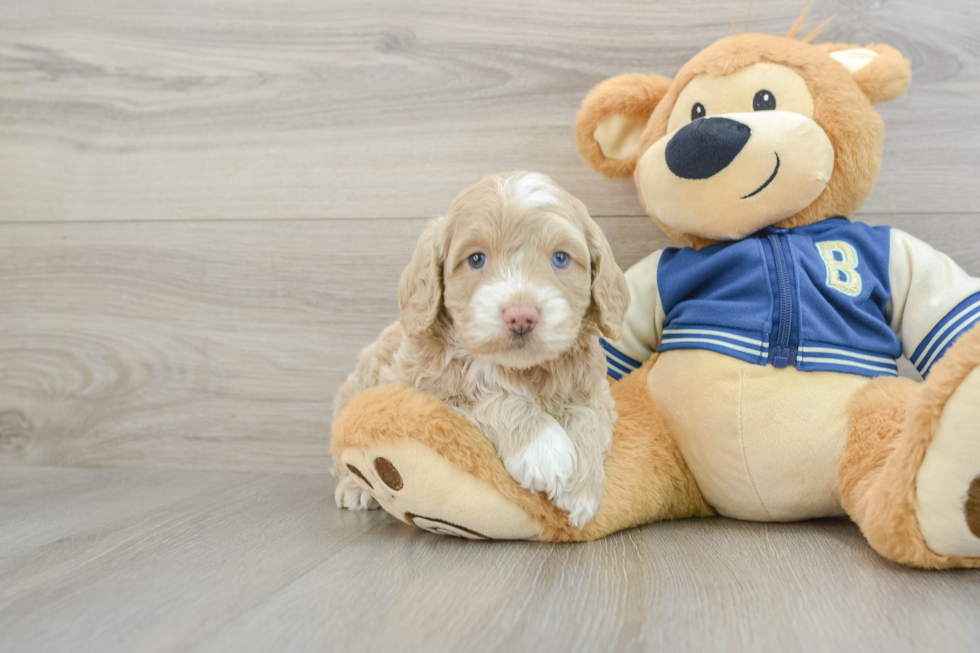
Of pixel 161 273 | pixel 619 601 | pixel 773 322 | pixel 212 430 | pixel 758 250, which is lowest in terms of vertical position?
pixel 212 430

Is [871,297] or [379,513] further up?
[871,297]

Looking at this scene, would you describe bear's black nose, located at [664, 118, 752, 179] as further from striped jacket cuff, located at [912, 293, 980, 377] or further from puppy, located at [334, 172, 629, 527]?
striped jacket cuff, located at [912, 293, 980, 377]

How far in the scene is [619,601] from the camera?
0.90 metres

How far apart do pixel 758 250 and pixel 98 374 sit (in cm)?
169

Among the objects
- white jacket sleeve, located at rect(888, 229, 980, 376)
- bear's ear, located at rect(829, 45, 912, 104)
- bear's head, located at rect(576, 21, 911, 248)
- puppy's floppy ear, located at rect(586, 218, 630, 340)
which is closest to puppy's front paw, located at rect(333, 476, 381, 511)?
puppy's floppy ear, located at rect(586, 218, 630, 340)

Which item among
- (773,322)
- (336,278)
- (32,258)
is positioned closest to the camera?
(773,322)

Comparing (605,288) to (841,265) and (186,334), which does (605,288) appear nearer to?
(841,265)

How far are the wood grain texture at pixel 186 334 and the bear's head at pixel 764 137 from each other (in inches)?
Result: 27.2

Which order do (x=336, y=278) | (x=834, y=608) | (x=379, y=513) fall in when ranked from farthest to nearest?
(x=336, y=278) → (x=379, y=513) → (x=834, y=608)

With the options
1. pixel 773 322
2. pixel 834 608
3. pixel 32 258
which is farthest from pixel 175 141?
pixel 834 608

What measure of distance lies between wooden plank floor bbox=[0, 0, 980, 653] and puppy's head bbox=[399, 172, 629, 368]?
0.40 metres

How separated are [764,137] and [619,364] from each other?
0.52 m

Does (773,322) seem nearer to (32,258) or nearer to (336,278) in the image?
(336,278)

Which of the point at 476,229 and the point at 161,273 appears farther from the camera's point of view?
the point at 161,273
